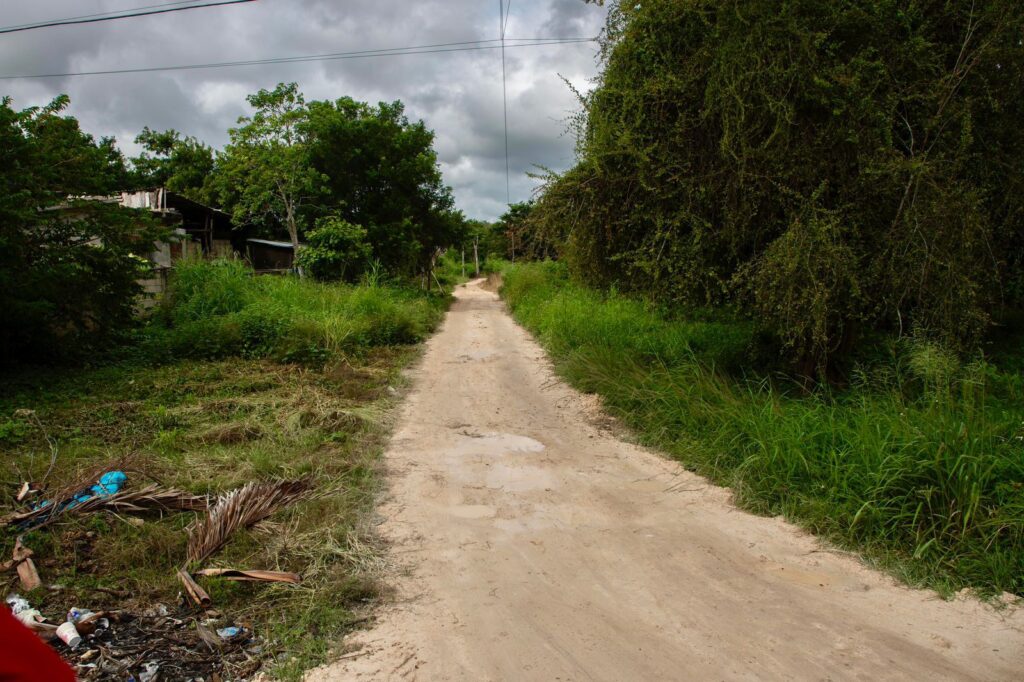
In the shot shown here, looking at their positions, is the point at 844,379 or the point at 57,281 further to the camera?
the point at 57,281

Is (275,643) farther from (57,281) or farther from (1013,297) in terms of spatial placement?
(1013,297)

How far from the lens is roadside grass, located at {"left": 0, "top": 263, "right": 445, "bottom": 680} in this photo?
12.1ft

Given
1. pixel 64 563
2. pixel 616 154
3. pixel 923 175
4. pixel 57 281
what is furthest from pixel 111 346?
pixel 923 175

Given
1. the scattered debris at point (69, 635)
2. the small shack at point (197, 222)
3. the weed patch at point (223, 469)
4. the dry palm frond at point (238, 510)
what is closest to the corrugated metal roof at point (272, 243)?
the small shack at point (197, 222)

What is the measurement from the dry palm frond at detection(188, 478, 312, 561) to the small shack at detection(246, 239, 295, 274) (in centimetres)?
1828

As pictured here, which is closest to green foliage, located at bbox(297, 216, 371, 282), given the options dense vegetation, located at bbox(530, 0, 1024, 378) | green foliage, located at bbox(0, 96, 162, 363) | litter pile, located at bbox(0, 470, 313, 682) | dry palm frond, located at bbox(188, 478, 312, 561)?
green foliage, located at bbox(0, 96, 162, 363)

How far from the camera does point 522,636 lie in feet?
10.9

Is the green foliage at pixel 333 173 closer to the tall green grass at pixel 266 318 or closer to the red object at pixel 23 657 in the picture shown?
the tall green grass at pixel 266 318

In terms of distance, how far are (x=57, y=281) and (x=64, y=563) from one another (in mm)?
6812

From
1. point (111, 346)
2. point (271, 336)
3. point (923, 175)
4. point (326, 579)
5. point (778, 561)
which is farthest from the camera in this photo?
point (271, 336)

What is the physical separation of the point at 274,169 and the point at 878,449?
18.9m

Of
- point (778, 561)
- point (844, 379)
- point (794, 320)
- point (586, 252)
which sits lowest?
point (778, 561)

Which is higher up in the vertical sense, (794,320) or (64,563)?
(794,320)

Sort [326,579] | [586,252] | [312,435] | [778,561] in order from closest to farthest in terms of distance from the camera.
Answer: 1. [326,579]
2. [778,561]
3. [312,435]
4. [586,252]
